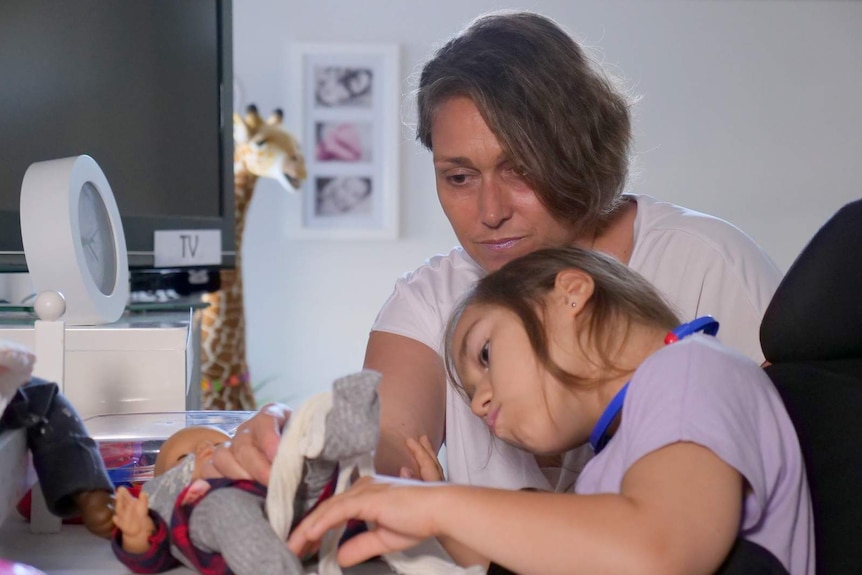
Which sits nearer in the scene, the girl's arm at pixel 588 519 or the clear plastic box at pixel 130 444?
the girl's arm at pixel 588 519

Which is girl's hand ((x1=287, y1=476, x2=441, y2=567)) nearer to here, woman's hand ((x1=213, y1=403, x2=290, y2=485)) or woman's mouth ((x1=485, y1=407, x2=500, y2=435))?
woman's hand ((x1=213, y1=403, x2=290, y2=485))

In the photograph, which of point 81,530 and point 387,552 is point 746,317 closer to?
point 387,552

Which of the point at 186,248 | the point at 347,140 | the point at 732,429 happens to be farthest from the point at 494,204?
the point at 347,140

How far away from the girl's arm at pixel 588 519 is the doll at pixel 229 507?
0.04 m

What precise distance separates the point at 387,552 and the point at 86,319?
0.63m

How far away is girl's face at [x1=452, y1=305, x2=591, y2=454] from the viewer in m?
0.90

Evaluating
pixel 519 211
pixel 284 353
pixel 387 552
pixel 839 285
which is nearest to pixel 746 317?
pixel 519 211

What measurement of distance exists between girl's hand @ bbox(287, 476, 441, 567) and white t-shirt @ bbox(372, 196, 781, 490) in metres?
0.57

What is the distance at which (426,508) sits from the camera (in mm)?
713

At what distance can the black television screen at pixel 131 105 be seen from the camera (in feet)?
5.26

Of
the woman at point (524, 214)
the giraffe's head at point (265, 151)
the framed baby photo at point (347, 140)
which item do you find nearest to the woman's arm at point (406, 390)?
the woman at point (524, 214)

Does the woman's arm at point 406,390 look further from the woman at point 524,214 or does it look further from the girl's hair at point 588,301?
the girl's hair at point 588,301

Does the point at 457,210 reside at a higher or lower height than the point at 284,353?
higher

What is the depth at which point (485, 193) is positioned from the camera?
1313mm
